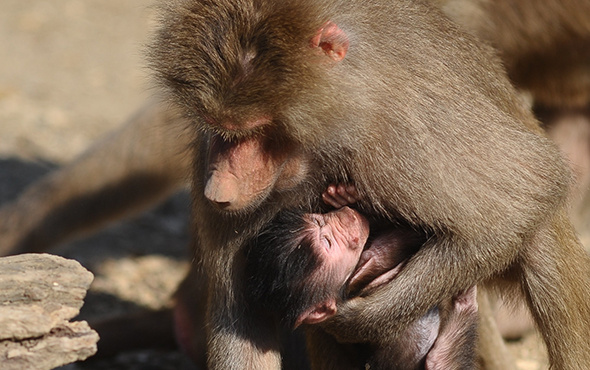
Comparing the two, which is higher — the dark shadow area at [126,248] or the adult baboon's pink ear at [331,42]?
the adult baboon's pink ear at [331,42]

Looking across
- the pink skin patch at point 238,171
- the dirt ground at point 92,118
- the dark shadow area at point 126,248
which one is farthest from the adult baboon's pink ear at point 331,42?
the dark shadow area at point 126,248

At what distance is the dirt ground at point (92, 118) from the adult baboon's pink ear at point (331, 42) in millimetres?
1244

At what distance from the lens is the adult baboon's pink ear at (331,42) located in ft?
10.2

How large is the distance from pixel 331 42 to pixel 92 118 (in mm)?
5702

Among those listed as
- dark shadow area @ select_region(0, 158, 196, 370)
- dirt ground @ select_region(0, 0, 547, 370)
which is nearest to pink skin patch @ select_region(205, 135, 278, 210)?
dirt ground @ select_region(0, 0, 547, 370)

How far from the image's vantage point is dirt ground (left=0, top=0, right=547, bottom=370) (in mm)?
5758

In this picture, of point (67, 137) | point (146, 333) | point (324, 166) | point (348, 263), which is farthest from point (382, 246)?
point (67, 137)

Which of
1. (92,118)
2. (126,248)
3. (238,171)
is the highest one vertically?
(238,171)

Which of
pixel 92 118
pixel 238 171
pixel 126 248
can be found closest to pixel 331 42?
pixel 238 171

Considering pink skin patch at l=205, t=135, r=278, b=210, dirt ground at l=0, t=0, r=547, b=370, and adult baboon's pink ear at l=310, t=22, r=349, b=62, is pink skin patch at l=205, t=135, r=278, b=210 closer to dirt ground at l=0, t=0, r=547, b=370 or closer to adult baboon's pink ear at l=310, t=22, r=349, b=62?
adult baboon's pink ear at l=310, t=22, r=349, b=62

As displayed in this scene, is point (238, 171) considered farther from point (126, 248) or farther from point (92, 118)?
point (92, 118)

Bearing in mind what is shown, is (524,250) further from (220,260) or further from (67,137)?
Answer: (67,137)

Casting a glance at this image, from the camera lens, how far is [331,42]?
3.12 meters

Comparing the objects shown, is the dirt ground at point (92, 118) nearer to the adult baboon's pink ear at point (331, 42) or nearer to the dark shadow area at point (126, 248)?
the dark shadow area at point (126, 248)
